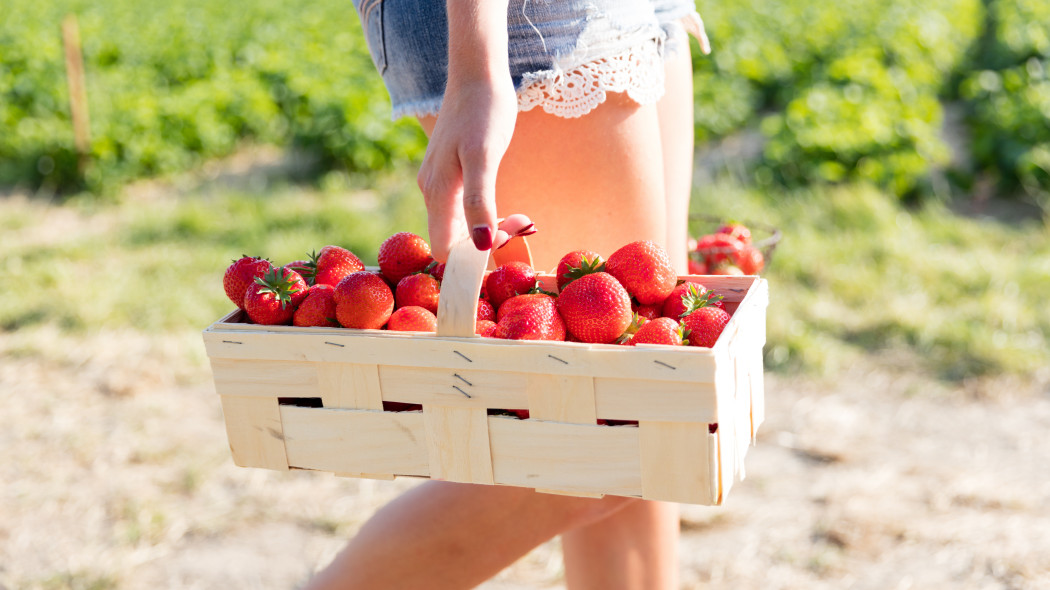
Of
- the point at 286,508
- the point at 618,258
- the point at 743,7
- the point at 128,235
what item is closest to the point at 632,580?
the point at 618,258

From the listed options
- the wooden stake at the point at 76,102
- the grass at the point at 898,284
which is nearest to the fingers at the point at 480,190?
the grass at the point at 898,284

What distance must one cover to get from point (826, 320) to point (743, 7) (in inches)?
307

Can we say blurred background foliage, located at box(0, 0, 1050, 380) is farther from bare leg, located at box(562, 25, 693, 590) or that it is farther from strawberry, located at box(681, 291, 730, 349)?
strawberry, located at box(681, 291, 730, 349)

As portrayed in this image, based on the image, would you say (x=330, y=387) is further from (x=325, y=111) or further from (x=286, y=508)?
(x=325, y=111)

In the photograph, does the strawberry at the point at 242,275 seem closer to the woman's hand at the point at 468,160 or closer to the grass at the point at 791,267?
the woman's hand at the point at 468,160

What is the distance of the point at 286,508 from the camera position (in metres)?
2.71

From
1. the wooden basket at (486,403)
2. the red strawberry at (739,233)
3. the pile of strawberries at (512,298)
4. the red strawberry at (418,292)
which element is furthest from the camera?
the red strawberry at (739,233)

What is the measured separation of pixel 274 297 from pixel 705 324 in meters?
0.57

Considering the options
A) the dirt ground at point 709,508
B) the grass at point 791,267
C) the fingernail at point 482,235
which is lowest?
the dirt ground at point 709,508

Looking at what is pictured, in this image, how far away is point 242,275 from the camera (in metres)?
1.40

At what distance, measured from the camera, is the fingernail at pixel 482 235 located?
1.17m

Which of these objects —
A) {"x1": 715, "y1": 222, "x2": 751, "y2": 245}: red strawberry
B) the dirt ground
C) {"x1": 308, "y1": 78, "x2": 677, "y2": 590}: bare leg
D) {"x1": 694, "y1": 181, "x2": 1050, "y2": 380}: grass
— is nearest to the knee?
{"x1": 308, "y1": 78, "x2": 677, "y2": 590}: bare leg

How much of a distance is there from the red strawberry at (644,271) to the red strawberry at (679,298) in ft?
0.04

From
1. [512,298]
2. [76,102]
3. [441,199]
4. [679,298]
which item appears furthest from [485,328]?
[76,102]
